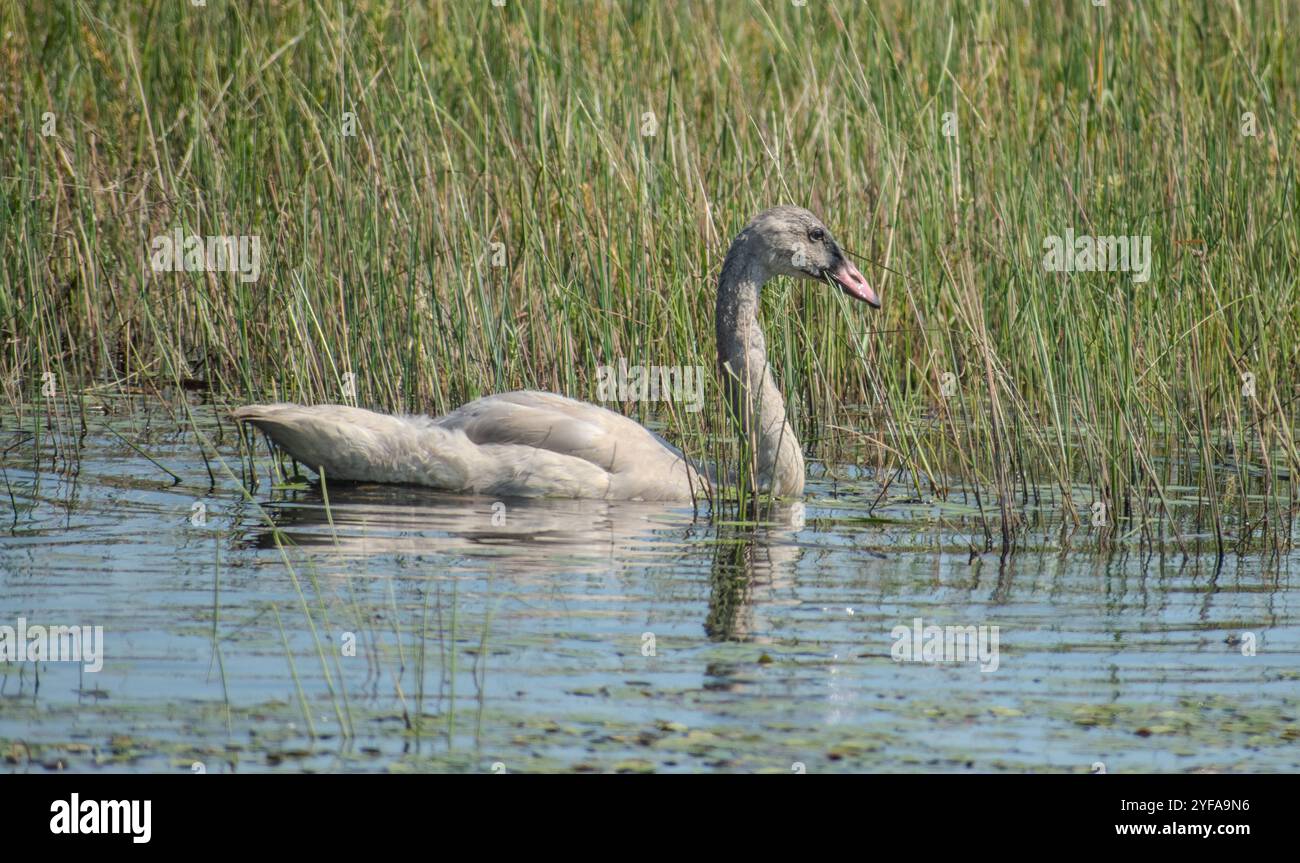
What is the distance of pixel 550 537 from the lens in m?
7.34

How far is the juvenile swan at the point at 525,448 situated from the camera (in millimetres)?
8078

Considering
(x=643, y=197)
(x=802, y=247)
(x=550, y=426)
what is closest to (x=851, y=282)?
(x=802, y=247)

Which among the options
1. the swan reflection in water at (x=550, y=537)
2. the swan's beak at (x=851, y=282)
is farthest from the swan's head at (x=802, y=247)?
the swan reflection in water at (x=550, y=537)

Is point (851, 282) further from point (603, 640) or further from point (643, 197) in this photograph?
point (603, 640)

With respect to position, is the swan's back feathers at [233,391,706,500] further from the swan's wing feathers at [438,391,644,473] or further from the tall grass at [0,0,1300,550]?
the tall grass at [0,0,1300,550]

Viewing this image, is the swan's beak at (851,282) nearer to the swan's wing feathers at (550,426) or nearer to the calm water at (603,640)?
the calm water at (603,640)

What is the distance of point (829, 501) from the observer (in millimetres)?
8258

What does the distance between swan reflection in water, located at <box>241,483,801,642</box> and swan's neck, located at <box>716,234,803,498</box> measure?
1.18ft

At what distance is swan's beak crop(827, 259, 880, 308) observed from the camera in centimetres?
853

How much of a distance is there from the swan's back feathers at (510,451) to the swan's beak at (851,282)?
112 cm

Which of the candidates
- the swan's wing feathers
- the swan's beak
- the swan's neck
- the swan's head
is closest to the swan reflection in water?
the swan's wing feathers

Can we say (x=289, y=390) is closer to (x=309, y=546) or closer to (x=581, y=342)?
(x=581, y=342)

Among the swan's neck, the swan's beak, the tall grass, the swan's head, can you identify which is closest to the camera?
the swan's neck

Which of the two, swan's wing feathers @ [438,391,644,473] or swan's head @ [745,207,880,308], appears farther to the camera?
swan's head @ [745,207,880,308]
